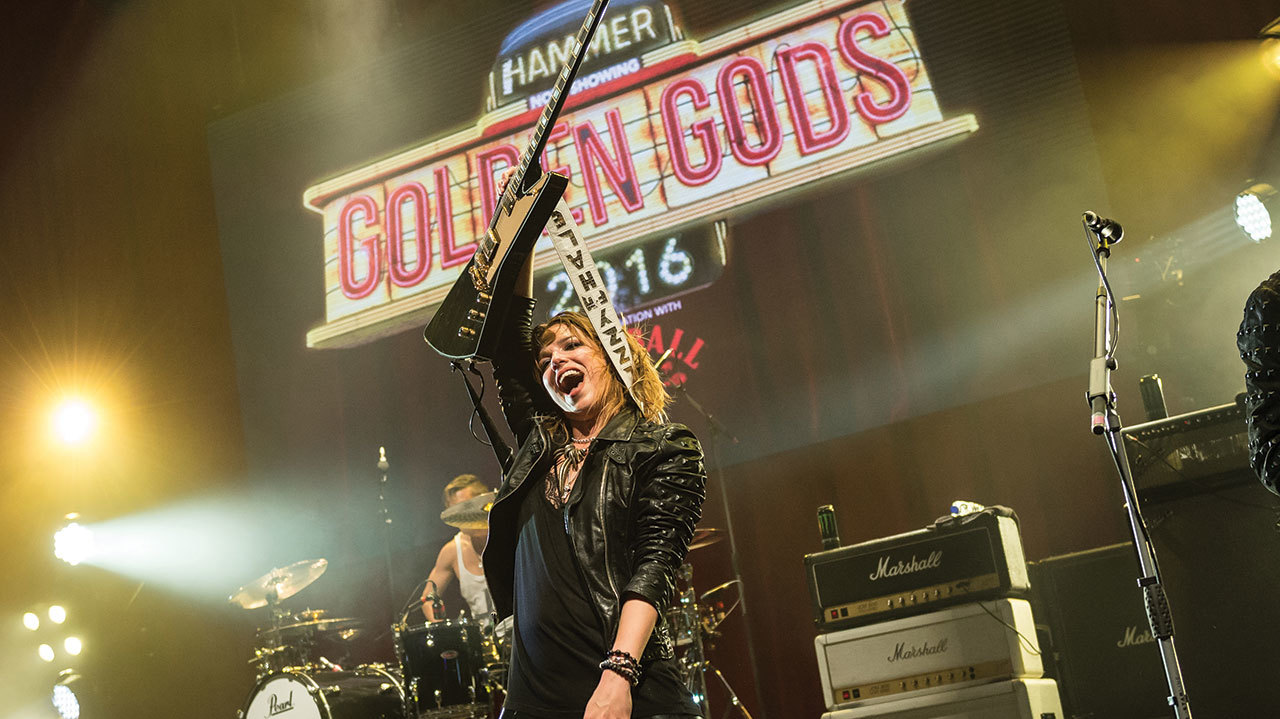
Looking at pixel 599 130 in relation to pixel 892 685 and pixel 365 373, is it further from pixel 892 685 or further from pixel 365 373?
pixel 892 685

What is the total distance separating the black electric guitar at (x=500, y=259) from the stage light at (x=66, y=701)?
5270mm

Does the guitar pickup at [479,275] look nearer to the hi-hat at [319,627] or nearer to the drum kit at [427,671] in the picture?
the drum kit at [427,671]

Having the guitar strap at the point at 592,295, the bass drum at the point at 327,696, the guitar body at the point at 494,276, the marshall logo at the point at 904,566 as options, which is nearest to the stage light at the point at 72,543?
the bass drum at the point at 327,696

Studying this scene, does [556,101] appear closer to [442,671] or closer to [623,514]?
[623,514]

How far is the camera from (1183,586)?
3168mm

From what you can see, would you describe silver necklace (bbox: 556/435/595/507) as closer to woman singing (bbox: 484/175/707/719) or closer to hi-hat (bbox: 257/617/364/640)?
woman singing (bbox: 484/175/707/719)

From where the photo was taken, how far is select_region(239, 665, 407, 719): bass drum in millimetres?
4555

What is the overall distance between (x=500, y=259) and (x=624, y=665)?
88cm

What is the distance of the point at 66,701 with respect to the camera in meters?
6.13

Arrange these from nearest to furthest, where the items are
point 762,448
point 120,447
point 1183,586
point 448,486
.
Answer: point 1183,586 → point 762,448 → point 448,486 → point 120,447

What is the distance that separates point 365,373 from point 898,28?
11.1 feet

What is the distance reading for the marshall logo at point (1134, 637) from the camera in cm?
339

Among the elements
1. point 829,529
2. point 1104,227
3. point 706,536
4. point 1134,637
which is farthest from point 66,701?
point 1104,227

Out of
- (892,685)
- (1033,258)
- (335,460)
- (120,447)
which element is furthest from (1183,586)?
(120,447)
